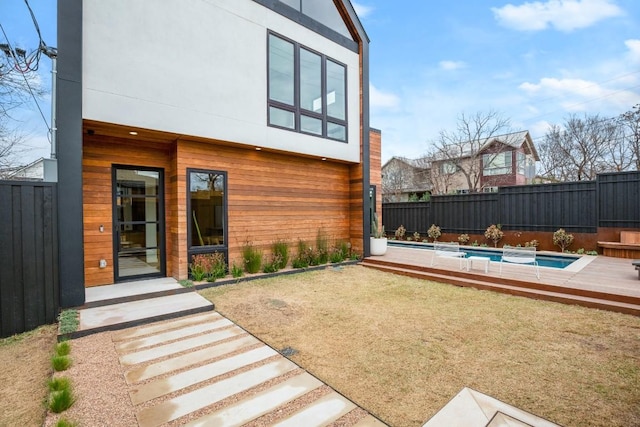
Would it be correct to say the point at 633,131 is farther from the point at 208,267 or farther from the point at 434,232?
the point at 208,267

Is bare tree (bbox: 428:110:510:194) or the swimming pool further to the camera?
bare tree (bbox: 428:110:510:194)

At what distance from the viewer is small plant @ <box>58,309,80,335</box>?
11.5 feet

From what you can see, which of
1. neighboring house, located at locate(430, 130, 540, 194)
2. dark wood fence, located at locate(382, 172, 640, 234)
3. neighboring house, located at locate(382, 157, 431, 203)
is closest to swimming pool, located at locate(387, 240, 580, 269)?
dark wood fence, located at locate(382, 172, 640, 234)

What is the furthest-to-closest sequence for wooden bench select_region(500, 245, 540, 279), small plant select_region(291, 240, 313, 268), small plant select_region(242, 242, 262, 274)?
small plant select_region(291, 240, 313, 268) < small plant select_region(242, 242, 262, 274) < wooden bench select_region(500, 245, 540, 279)

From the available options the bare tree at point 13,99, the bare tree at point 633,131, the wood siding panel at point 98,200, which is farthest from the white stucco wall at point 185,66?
the bare tree at point 633,131

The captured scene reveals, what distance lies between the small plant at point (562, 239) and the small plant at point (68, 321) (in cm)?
1182

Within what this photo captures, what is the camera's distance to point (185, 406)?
224 centimetres

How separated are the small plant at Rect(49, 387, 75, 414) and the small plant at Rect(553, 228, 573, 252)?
38.1 feet

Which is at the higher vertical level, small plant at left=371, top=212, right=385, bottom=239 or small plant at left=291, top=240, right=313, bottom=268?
small plant at left=371, top=212, right=385, bottom=239

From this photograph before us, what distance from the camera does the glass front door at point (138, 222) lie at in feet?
18.3

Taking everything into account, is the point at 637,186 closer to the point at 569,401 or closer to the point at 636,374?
the point at 636,374

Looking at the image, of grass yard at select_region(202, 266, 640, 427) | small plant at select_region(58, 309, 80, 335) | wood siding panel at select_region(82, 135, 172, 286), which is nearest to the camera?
grass yard at select_region(202, 266, 640, 427)

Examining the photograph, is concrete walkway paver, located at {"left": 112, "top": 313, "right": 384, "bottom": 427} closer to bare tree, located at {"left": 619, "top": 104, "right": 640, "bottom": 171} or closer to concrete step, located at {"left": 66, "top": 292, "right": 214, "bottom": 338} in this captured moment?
concrete step, located at {"left": 66, "top": 292, "right": 214, "bottom": 338}

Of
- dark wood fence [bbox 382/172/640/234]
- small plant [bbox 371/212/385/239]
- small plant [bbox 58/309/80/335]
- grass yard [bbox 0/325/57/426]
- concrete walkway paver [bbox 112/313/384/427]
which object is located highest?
dark wood fence [bbox 382/172/640/234]
